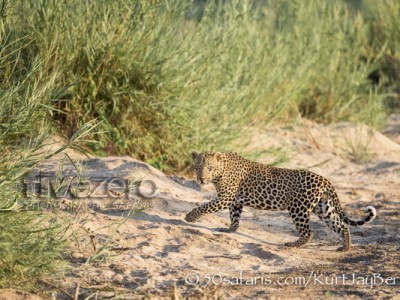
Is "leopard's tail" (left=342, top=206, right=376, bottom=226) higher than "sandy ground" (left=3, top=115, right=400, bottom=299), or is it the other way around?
"leopard's tail" (left=342, top=206, right=376, bottom=226)

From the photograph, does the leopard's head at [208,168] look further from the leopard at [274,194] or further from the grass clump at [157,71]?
the grass clump at [157,71]

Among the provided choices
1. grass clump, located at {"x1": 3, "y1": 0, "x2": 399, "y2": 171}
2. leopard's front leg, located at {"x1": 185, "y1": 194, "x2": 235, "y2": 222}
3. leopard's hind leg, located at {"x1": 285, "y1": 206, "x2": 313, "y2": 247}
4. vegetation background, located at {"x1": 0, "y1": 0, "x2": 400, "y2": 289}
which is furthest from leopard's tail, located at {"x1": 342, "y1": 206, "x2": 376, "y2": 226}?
grass clump, located at {"x1": 3, "y1": 0, "x2": 399, "y2": 171}

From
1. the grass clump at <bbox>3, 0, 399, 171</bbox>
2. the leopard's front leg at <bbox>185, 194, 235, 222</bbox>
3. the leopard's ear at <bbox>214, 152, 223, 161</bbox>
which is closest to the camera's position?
the leopard's front leg at <bbox>185, 194, 235, 222</bbox>

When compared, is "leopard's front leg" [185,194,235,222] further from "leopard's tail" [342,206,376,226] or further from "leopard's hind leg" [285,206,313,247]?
"leopard's tail" [342,206,376,226]

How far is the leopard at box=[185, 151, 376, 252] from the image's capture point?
748 cm

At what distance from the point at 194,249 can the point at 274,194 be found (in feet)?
3.36

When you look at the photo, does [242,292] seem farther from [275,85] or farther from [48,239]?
[275,85]

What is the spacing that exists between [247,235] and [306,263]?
33.8 inches

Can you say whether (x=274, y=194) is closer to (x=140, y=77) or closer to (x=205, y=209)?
(x=205, y=209)

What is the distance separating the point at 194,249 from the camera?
6.98 meters

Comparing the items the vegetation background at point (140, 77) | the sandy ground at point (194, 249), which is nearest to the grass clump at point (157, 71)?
the vegetation background at point (140, 77)

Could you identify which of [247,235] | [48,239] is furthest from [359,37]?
[48,239]

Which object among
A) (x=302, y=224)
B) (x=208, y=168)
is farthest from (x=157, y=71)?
(x=302, y=224)

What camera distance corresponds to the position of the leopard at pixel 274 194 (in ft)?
24.5
